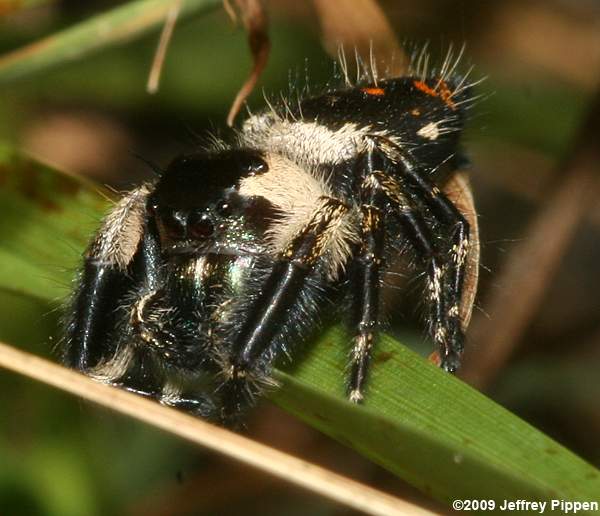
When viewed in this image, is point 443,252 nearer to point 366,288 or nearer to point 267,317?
point 366,288

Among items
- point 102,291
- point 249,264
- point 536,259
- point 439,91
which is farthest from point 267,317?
point 536,259

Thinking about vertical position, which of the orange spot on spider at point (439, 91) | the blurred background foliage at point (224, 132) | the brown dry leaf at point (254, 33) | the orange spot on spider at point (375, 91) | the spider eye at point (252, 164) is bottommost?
the blurred background foliage at point (224, 132)

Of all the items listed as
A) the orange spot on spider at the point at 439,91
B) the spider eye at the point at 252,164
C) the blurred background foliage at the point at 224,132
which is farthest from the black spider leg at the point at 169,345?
the orange spot on spider at the point at 439,91

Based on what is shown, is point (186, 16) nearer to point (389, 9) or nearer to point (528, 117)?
point (389, 9)

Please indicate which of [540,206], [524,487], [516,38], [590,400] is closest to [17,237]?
[524,487]

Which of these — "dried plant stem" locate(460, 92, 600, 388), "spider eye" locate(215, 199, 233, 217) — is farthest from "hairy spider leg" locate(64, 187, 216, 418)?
"dried plant stem" locate(460, 92, 600, 388)

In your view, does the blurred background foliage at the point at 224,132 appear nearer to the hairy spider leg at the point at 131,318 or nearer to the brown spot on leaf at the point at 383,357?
the hairy spider leg at the point at 131,318

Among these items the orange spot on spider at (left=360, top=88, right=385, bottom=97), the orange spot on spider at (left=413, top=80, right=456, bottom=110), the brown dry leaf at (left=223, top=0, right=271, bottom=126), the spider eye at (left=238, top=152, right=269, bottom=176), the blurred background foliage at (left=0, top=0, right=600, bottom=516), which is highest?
the brown dry leaf at (left=223, top=0, right=271, bottom=126)

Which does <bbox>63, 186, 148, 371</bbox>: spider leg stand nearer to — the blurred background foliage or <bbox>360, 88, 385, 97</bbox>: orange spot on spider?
the blurred background foliage
